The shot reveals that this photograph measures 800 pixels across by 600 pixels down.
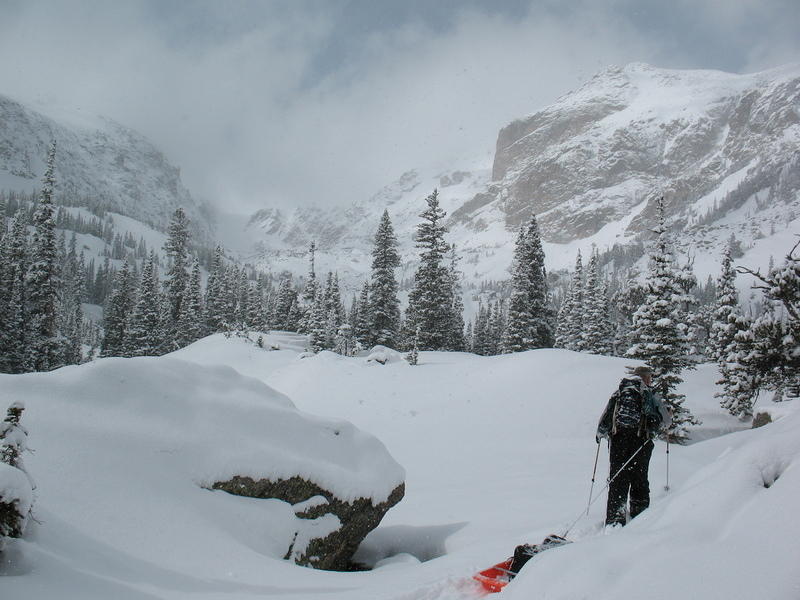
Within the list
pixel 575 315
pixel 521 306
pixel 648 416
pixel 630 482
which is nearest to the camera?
pixel 630 482

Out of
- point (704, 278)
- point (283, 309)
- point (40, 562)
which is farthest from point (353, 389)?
point (704, 278)

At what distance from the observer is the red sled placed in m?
4.52

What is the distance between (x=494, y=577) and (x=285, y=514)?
281 cm

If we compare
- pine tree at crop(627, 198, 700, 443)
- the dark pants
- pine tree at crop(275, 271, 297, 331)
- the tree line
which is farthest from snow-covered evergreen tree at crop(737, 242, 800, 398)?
pine tree at crop(275, 271, 297, 331)

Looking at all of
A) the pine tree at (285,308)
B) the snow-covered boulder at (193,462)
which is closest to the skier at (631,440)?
the snow-covered boulder at (193,462)

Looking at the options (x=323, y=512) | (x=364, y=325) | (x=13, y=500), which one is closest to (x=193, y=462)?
(x=323, y=512)

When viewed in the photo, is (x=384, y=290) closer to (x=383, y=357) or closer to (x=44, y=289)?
(x=383, y=357)

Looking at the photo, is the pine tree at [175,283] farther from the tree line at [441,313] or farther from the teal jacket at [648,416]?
the teal jacket at [648,416]

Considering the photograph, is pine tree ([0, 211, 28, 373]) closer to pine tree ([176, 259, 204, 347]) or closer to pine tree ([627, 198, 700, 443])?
pine tree ([176, 259, 204, 347])

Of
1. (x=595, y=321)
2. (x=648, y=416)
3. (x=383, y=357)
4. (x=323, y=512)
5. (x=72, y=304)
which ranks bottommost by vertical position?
(x=323, y=512)

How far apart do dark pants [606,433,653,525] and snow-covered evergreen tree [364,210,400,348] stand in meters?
30.4

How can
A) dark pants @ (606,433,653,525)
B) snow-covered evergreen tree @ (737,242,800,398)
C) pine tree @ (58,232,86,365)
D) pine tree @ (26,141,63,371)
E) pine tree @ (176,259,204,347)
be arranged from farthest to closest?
pine tree @ (58,232,86,365) < pine tree @ (176,259,204,347) < pine tree @ (26,141,63,371) < snow-covered evergreen tree @ (737,242,800,398) < dark pants @ (606,433,653,525)

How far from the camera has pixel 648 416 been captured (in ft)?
22.7

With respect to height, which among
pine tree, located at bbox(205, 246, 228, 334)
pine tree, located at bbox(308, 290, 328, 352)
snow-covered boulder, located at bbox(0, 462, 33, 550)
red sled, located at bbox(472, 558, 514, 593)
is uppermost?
pine tree, located at bbox(205, 246, 228, 334)
